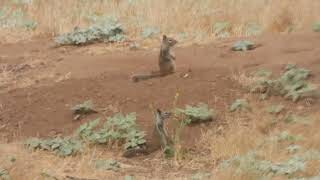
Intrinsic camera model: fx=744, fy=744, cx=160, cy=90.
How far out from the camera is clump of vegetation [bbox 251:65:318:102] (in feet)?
22.0

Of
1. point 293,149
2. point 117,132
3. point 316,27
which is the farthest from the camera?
point 316,27

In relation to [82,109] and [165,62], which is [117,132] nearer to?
[82,109]

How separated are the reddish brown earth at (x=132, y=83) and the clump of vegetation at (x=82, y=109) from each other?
0.07 m

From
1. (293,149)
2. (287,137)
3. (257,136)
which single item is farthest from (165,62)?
(293,149)

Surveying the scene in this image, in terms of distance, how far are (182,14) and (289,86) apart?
371cm

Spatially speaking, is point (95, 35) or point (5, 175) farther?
point (95, 35)

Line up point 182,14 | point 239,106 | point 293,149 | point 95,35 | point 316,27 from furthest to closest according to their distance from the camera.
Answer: point 182,14 → point 95,35 → point 316,27 → point 239,106 → point 293,149

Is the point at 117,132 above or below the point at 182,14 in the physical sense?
below

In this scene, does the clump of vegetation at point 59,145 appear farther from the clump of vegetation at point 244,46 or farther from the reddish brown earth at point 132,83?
the clump of vegetation at point 244,46

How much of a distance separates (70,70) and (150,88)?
150 centimetres

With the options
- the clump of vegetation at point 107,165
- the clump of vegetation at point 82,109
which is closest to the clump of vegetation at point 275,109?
the clump of vegetation at point 107,165

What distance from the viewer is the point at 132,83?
24.4ft

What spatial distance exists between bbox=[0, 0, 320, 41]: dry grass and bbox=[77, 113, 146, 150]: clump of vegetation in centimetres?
318

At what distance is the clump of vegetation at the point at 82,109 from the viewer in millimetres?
6988
